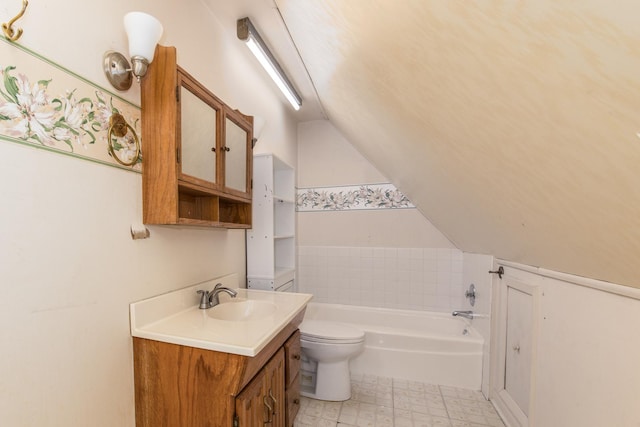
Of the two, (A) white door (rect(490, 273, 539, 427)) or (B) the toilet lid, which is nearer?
(A) white door (rect(490, 273, 539, 427))

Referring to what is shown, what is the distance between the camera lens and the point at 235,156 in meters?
1.49

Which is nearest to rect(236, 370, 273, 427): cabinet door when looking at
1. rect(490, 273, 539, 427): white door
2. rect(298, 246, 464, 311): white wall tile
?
rect(490, 273, 539, 427): white door

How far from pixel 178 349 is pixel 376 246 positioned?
216 centimetres

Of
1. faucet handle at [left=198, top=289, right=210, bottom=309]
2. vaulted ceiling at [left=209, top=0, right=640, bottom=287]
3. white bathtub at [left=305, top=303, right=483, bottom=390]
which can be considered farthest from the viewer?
white bathtub at [left=305, top=303, right=483, bottom=390]

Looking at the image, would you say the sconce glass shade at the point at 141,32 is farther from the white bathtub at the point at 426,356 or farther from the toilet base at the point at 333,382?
the white bathtub at the point at 426,356

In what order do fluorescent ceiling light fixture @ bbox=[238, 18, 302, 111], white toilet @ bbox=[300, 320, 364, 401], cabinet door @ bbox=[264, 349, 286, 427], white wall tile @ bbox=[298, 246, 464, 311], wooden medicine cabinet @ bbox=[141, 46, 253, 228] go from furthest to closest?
white wall tile @ bbox=[298, 246, 464, 311] → white toilet @ bbox=[300, 320, 364, 401] → fluorescent ceiling light fixture @ bbox=[238, 18, 302, 111] → cabinet door @ bbox=[264, 349, 286, 427] → wooden medicine cabinet @ bbox=[141, 46, 253, 228]

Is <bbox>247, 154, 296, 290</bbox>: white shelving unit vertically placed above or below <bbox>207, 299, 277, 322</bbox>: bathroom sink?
above

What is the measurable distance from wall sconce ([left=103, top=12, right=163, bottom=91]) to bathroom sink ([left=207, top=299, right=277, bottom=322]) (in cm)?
113

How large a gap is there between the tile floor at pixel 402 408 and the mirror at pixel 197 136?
1.67 m

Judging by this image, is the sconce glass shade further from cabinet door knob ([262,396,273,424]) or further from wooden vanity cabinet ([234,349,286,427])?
cabinet door knob ([262,396,273,424])

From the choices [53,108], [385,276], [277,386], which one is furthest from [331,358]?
[53,108]

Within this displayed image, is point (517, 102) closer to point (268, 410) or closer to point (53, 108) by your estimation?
point (53, 108)

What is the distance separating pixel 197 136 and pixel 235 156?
1.01 ft

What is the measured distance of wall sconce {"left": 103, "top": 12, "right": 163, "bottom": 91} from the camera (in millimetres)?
917
